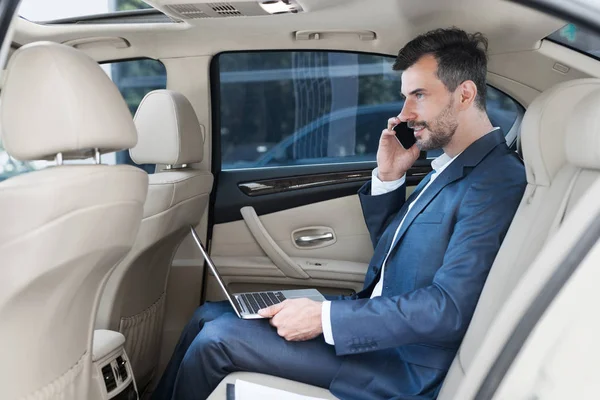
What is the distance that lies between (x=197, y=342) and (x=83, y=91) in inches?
29.9

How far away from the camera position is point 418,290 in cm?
177

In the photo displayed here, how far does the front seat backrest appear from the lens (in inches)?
55.1

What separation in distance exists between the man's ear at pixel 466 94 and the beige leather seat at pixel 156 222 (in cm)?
92

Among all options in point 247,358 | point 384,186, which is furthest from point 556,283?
point 384,186

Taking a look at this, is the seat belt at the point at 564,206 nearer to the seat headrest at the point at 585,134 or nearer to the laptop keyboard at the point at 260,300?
the seat headrest at the point at 585,134

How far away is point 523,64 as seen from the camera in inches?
99.2

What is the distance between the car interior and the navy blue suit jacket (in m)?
0.08

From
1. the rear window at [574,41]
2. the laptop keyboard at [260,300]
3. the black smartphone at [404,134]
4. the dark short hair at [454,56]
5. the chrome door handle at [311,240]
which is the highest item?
the rear window at [574,41]

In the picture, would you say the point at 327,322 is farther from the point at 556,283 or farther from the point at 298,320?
the point at 556,283

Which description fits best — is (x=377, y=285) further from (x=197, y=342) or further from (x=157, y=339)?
(x=157, y=339)

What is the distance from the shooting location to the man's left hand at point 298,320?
5.98 ft

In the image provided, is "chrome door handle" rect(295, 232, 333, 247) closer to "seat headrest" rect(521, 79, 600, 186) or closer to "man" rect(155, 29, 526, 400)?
"man" rect(155, 29, 526, 400)

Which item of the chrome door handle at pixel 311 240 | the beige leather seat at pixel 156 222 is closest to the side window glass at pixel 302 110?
the chrome door handle at pixel 311 240

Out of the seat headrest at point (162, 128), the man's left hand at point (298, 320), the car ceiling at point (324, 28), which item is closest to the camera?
the man's left hand at point (298, 320)
